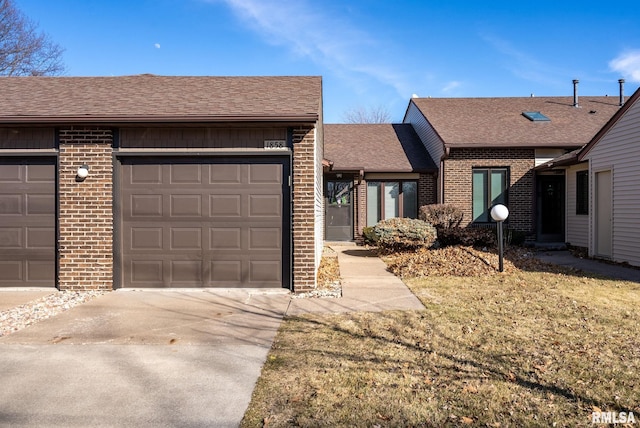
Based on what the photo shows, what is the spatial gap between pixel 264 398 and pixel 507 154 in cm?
1337

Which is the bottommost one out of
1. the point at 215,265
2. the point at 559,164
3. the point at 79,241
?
the point at 215,265

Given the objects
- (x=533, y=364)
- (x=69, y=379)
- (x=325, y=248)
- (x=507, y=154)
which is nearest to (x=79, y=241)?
(x=69, y=379)

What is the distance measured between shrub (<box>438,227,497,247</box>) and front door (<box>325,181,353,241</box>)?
3615 millimetres

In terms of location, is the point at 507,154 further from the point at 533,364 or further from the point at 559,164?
the point at 533,364

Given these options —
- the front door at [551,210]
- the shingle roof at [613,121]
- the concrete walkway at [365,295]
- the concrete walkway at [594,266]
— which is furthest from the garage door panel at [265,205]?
the front door at [551,210]

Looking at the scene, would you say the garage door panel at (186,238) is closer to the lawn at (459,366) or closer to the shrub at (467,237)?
the lawn at (459,366)

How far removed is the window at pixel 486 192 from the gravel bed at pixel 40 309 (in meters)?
11.8

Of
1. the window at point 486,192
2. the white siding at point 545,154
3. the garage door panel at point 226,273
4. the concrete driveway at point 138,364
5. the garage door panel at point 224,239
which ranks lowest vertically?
the concrete driveway at point 138,364

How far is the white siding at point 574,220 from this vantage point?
492 inches

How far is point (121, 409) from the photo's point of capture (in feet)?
10.2

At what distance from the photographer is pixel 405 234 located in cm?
1120

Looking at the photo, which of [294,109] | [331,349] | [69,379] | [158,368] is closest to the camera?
[69,379]

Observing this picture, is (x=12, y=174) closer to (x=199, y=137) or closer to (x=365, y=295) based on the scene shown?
(x=199, y=137)

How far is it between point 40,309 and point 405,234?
27.3 ft
